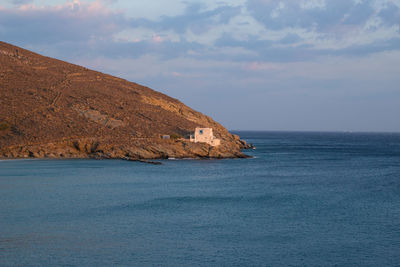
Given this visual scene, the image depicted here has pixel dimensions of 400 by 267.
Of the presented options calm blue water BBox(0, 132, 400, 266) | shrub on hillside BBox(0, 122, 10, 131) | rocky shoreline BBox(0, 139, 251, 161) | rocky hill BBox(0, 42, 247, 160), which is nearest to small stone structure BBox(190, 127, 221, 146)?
rocky shoreline BBox(0, 139, 251, 161)

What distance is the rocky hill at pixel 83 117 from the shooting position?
254 ft

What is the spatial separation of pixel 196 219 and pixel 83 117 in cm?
6284

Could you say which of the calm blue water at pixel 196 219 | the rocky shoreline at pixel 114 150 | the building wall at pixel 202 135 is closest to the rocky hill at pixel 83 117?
the rocky shoreline at pixel 114 150

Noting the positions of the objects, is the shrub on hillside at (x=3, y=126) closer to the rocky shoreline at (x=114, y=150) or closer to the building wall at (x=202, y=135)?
the rocky shoreline at (x=114, y=150)

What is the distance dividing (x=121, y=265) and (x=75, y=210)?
13.3 meters

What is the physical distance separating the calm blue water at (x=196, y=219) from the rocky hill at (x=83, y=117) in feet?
70.8

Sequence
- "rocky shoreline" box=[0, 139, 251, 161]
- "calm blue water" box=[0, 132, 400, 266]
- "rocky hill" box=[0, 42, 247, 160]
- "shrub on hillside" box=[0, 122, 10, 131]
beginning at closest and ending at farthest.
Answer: "calm blue water" box=[0, 132, 400, 266]
"rocky shoreline" box=[0, 139, 251, 161]
"rocky hill" box=[0, 42, 247, 160]
"shrub on hillside" box=[0, 122, 10, 131]

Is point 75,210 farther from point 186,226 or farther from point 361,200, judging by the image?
point 361,200

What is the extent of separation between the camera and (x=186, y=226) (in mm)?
28516

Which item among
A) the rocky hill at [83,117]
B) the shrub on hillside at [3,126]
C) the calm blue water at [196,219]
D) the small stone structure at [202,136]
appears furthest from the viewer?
the small stone structure at [202,136]

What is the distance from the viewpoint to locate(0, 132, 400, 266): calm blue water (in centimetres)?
2244

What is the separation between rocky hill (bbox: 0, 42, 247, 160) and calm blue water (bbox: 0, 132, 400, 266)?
21584mm

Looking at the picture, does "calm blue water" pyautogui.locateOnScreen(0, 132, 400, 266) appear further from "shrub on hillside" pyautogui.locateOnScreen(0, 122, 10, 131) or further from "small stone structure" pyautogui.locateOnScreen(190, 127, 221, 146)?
"small stone structure" pyautogui.locateOnScreen(190, 127, 221, 146)

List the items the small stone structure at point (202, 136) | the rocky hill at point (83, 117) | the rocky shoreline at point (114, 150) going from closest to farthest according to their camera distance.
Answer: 1. the rocky shoreline at point (114, 150)
2. the rocky hill at point (83, 117)
3. the small stone structure at point (202, 136)
